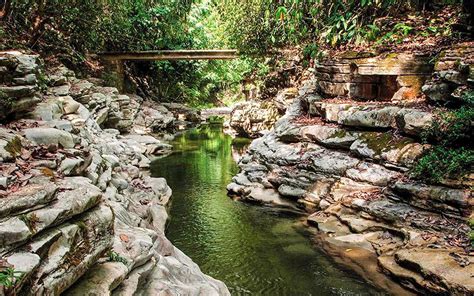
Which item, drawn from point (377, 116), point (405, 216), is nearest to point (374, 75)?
point (377, 116)

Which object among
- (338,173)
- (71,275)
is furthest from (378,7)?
(71,275)

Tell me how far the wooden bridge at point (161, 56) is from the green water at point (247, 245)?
999 cm

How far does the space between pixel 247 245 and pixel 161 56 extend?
1685cm

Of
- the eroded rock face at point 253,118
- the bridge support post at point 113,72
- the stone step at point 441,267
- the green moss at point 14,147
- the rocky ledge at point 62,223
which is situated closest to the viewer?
the rocky ledge at point 62,223

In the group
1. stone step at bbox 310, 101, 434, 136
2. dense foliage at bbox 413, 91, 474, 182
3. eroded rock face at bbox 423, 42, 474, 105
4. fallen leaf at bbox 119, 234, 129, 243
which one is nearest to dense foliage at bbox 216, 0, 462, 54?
eroded rock face at bbox 423, 42, 474, 105

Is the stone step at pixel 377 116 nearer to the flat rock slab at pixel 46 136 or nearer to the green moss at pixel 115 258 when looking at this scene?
the green moss at pixel 115 258

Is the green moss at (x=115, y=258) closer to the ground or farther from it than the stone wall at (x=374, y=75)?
closer to the ground

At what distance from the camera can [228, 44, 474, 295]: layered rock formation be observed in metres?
7.10

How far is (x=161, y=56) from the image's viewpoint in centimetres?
2317

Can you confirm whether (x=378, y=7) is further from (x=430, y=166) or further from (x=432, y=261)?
(x=432, y=261)

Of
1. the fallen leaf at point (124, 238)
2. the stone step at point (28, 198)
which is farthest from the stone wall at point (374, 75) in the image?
the stone step at point (28, 198)

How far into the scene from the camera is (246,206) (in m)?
11.6

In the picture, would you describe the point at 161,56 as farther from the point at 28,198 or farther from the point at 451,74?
the point at 28,198

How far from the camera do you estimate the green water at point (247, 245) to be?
23.7 ft
